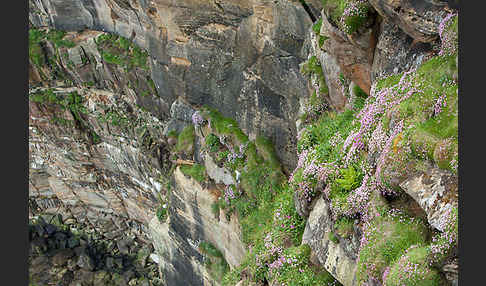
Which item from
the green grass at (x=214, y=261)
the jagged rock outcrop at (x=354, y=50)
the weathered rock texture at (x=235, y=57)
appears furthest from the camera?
the green grass at (x=214, y=261)

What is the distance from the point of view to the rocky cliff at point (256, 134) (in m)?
8.42

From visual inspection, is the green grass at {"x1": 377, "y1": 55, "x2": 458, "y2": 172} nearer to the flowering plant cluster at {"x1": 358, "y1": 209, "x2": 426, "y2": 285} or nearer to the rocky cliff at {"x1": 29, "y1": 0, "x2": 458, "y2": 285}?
the rocky cliff at {"x1": 29, "y1": 0, "x2": 458, "y2": 285}

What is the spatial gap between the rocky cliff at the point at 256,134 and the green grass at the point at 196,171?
7cm

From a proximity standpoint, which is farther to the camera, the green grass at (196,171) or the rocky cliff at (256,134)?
the green grass at (196,171)

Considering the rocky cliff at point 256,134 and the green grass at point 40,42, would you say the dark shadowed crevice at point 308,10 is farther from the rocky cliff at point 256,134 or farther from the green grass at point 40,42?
the green grass at point 40,42

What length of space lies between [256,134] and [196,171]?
4112 mm

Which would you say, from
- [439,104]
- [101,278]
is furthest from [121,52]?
[439,104]

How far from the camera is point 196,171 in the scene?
22.5 m

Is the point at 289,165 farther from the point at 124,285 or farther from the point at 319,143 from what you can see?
the point at 124,285

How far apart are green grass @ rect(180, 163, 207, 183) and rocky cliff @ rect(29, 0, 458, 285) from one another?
0.07 m

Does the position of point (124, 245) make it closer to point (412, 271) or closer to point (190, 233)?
point (190, 233)

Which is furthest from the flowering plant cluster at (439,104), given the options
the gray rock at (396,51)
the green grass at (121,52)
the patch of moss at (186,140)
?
the green grass at (121,52)

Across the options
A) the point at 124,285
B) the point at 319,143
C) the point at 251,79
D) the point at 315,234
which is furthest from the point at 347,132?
the point at 124,285

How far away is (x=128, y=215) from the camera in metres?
35.4
